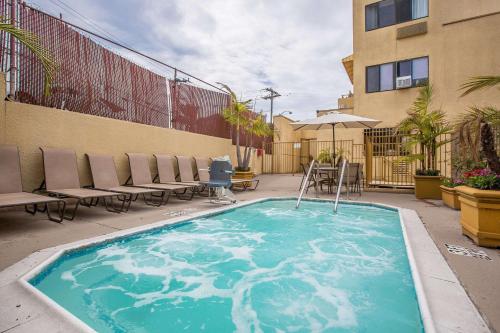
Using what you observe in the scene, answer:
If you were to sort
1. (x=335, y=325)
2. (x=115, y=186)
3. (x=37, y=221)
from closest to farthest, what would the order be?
1. (x=335, y=325)
2. (x=37, y=221)
3. (x=115, y=186)

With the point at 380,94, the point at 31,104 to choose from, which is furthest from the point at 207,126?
the point at 380,94

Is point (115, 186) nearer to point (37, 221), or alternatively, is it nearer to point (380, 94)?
point (37, 221)

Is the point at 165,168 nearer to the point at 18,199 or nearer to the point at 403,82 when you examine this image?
the point at 18,199

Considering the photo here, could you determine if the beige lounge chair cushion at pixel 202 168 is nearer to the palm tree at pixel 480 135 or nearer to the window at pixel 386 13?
the palm tree at pixel 480 135

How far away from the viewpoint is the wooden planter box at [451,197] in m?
6.10

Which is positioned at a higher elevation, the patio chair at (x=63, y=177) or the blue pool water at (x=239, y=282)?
the patio chair at (x=63, y=177)

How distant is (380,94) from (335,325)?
40.9 feet

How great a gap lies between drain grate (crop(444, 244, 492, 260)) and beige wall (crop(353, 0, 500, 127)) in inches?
359

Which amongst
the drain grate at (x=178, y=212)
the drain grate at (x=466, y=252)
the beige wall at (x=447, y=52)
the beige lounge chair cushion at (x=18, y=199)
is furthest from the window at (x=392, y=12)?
the beige lounge chair cushion at (x=18, y=199)

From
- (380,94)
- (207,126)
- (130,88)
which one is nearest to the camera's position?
(130,88)

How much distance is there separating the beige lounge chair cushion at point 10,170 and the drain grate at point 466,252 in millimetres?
6382

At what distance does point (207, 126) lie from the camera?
1034 cm

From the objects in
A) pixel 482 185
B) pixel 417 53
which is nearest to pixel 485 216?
pixel 482 185

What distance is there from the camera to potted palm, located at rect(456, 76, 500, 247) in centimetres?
325
